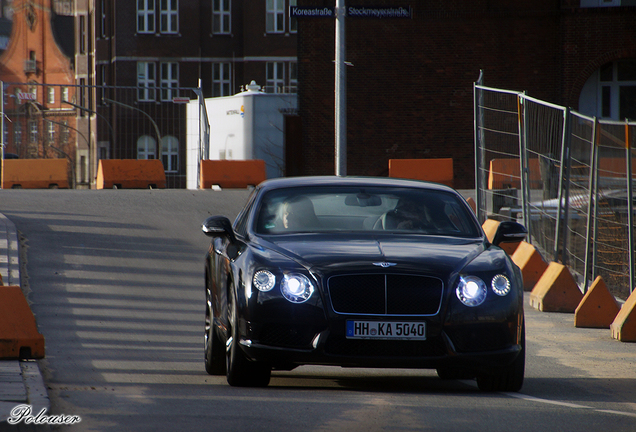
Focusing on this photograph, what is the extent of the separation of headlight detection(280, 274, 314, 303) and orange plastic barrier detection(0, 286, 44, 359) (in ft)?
7.29

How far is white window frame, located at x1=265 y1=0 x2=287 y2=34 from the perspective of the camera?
67188 millimetres

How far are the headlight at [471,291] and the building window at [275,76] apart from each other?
2417 inches

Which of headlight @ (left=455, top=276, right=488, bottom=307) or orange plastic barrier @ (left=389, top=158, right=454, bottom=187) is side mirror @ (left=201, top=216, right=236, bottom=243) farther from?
orange plastic barrier @ (left=389, top=158, right=454, bottom=187)

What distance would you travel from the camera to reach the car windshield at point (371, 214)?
7164 millimetres

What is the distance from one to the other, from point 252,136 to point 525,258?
29.8 m

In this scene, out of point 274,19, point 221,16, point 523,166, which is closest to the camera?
point 523,166

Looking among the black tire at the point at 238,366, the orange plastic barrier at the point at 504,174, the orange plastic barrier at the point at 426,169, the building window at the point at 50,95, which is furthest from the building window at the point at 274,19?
the black tire at the point at 238,366

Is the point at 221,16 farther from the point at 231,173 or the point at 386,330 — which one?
the point at 386,330

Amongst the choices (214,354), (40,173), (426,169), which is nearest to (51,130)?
(40,173)

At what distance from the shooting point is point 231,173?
27531 millimetres

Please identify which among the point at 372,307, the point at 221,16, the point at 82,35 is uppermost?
the point at 221,16

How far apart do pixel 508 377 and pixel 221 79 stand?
2468 inches

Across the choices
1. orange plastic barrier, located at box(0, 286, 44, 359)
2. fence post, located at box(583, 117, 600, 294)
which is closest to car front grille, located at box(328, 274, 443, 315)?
orange plastic barrier, located at box(0, 286, 44, 359)

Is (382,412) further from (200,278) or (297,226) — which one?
(200,278)
